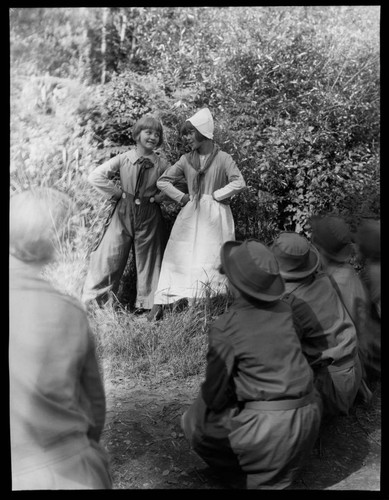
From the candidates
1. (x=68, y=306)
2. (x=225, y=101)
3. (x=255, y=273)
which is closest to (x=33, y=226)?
(x=68, y=306)

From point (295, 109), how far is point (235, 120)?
389mm

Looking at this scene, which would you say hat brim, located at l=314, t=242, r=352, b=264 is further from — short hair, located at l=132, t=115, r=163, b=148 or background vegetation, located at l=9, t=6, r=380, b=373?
short hair, located at l=132, t=115, r=163, b=148

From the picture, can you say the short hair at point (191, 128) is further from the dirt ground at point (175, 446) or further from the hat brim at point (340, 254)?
the dirt ground at point (175, 446)

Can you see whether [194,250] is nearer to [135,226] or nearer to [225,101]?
[135,226]

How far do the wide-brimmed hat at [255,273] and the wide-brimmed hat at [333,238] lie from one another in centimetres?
81

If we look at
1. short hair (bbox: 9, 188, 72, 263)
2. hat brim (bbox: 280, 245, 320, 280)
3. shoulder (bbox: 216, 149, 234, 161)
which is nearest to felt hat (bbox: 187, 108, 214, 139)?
shoulder (bbox: 216, 149, 234, 161)

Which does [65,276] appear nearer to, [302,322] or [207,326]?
[207,326]

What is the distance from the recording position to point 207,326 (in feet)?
13.2

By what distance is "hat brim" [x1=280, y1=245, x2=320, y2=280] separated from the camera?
3.45 meters

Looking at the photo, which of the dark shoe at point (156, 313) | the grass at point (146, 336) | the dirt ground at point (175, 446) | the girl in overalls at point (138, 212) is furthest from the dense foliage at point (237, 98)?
the dirt ground at point (175, 446)

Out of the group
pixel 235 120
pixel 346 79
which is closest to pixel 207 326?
pixel 235 120

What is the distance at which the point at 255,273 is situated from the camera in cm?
288

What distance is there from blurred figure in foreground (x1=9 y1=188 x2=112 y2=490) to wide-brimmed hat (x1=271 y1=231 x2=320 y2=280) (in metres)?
1.20

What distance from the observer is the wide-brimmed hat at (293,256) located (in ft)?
11.2
